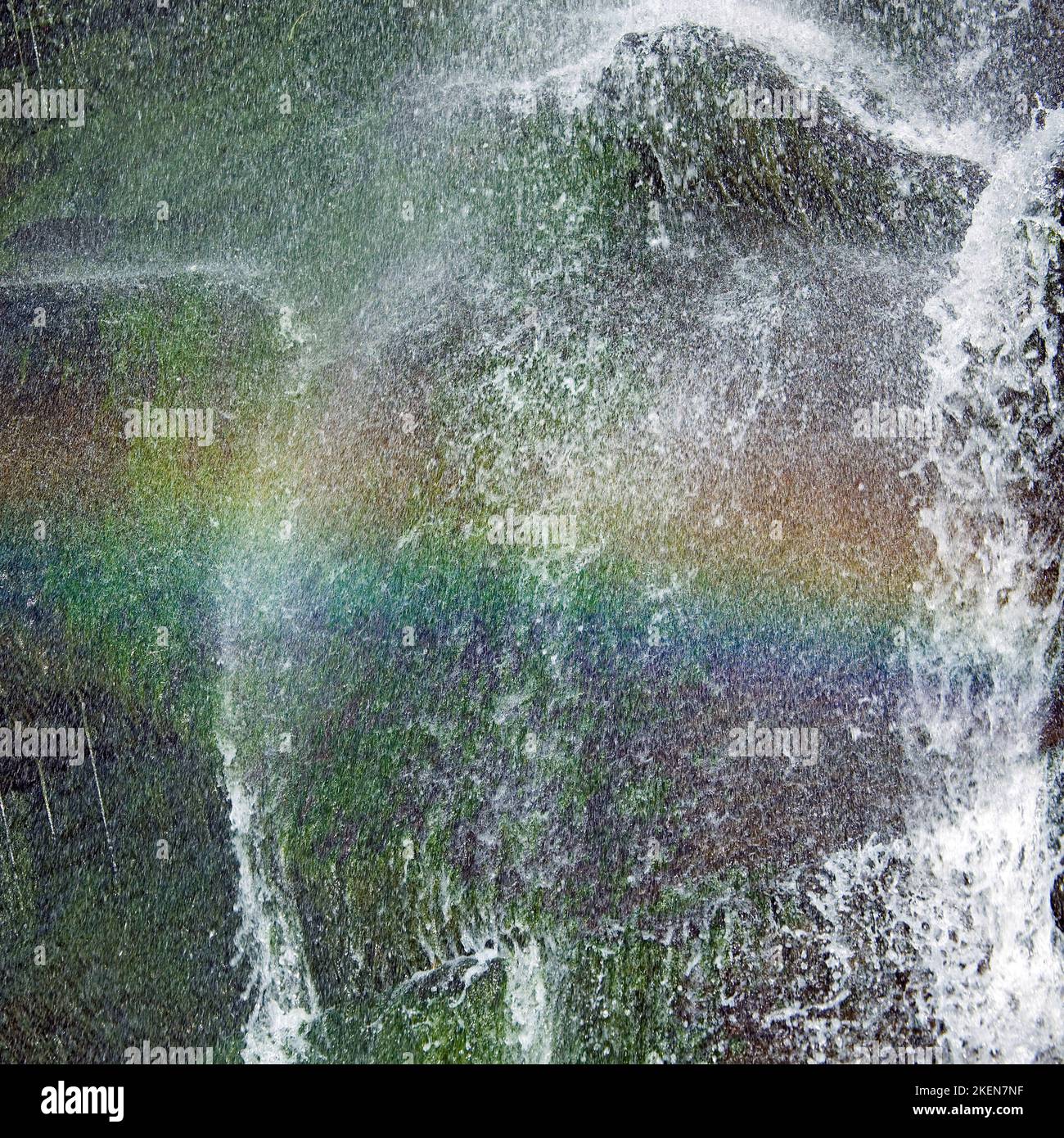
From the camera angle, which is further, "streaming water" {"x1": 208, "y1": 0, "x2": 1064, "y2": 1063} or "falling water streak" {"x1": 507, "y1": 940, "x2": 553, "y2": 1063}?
"falling water streak" {"x1": 507, "y1": 940, "x2": 553, "y2": 1063}

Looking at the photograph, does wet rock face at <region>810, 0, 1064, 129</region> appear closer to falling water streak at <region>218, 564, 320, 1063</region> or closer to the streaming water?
the streaming water

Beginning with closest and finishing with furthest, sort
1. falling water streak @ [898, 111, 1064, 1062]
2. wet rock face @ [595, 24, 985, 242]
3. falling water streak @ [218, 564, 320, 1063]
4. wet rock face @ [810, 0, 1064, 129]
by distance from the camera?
falling water streak @ [898, 111, 1064, 1062]
falling water streak @ [218, 564, 320, 1063]
wet rock face @ [595, 24, 985, 242]
wet rock face @ [810, 0, 1064, 129]

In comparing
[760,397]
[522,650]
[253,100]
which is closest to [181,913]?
[522,650]

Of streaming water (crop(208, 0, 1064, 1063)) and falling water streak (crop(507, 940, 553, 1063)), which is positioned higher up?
streaming water (crop(208, 0, 1064, 1063))

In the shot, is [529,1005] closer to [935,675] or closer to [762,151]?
[935,675]

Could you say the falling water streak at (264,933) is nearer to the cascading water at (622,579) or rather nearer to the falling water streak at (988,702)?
the cascading water at (622,579)

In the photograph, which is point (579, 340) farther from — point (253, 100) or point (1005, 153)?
point (253, 100)

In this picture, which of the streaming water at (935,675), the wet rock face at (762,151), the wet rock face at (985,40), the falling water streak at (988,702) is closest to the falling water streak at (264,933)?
the streaming water at (935,675)

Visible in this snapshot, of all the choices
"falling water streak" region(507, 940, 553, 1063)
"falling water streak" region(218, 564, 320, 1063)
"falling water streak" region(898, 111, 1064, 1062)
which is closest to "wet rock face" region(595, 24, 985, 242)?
"falling water streak" region(898, 111, 1064, 1062)
